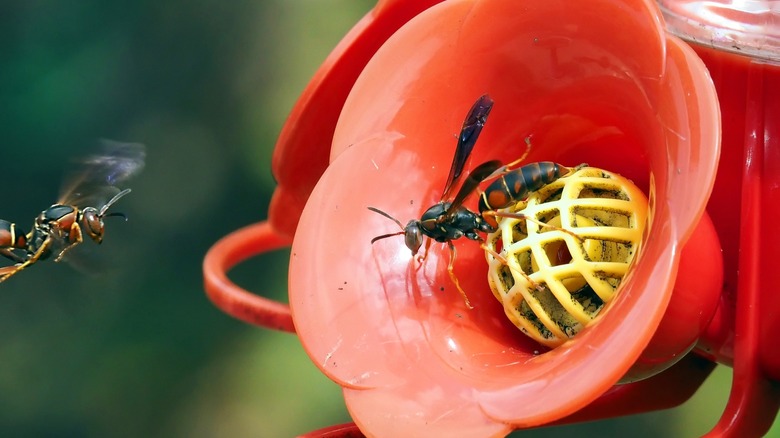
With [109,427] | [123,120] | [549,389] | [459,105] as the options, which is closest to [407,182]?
[459,105]

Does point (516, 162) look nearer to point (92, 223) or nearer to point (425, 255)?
point (425, 255)

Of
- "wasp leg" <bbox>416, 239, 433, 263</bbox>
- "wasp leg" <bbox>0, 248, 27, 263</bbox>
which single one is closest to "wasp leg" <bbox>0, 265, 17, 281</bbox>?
"wasp leg" <bbox>0, 248, 27, 263</bbox>

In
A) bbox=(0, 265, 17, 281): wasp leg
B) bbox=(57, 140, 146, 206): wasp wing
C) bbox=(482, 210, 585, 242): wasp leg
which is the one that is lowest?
bbox=(0, 265, 17, 281): wasp leg

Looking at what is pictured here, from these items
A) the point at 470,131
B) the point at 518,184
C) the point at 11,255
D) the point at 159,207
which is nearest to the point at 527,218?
the point at 518,184

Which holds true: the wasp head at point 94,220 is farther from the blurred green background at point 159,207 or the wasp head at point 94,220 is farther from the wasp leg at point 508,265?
the blurred green background at point 159,207

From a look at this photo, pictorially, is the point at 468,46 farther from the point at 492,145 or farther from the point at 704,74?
the point at 704,74

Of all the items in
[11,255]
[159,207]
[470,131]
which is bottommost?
[159,207]

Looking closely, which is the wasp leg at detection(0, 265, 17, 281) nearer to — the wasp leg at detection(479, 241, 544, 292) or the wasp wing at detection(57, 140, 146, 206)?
the wasp wing at detection(57, 140, 146, 206)
